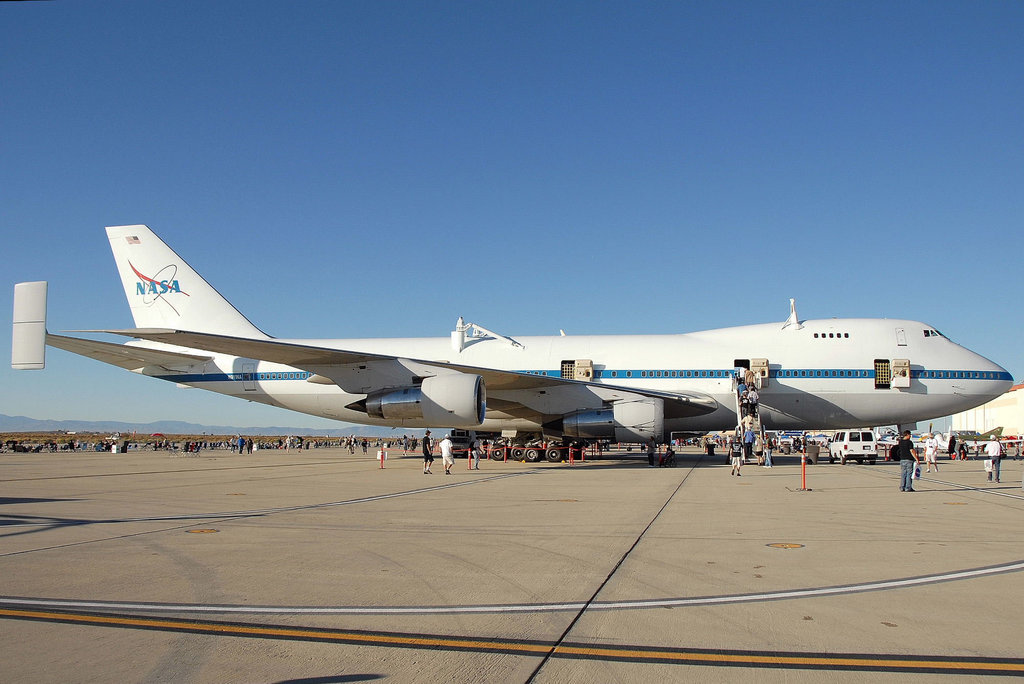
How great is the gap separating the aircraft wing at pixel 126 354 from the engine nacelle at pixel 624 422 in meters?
15.5

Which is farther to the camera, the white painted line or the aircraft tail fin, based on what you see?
the aircraft tail fin

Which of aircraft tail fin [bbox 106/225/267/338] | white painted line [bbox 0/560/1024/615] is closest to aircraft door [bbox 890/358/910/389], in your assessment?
white painted line [bbox 0/560/1024/615]

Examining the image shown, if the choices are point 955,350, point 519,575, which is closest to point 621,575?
point 519,575

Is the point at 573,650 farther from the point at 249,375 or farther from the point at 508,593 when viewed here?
the point at 249,375

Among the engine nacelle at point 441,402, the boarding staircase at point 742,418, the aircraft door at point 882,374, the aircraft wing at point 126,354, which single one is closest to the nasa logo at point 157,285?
the aircraft wing at point 126,354

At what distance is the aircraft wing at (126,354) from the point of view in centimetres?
2494

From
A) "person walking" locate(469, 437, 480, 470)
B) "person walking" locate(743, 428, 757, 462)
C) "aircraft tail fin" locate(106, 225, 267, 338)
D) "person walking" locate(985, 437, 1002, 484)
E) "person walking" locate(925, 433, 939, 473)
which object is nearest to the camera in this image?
"person walking" locate(985, 437, 1002, 484)

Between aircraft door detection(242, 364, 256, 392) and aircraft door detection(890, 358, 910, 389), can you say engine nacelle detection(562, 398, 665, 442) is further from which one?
aircraft door detection(242, 364, 256, 392)

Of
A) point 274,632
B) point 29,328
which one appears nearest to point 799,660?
point 274,632

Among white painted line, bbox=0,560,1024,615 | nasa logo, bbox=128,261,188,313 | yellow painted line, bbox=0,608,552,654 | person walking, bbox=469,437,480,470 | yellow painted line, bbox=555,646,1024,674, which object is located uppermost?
nasa logo, bbox=128,261,188,313

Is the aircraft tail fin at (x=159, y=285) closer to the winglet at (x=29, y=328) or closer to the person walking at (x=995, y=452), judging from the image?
the winglet at (x=29, y=328)

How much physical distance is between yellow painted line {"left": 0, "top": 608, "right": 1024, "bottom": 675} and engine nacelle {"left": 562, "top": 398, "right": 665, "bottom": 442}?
20.7 metres

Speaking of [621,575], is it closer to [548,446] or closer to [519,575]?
[519,575]

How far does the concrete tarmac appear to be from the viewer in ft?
14.3
